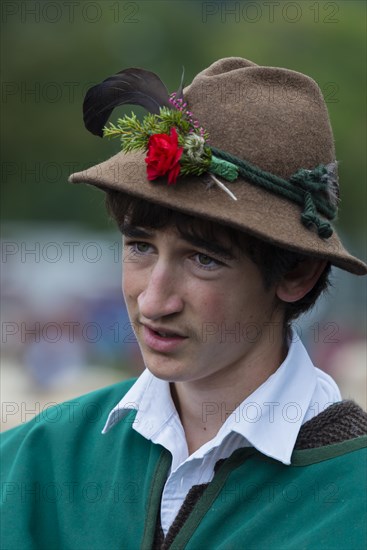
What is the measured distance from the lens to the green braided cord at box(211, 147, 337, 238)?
8.15ft

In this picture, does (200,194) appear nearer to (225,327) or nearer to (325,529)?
(225,327)

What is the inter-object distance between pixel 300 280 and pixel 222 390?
363mm

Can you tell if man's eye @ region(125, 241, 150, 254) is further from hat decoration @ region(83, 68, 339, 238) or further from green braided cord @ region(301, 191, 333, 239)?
green braided cord @ region(301, 191, 333, 239)

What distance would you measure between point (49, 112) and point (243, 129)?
13.4 m

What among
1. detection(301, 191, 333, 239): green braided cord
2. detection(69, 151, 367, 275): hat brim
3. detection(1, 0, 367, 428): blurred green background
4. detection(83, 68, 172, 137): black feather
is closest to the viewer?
detection(69, 151, 367, 275): hat brim

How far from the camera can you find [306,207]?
2527 millimetres

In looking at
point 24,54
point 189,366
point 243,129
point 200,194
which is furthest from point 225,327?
point 24,54

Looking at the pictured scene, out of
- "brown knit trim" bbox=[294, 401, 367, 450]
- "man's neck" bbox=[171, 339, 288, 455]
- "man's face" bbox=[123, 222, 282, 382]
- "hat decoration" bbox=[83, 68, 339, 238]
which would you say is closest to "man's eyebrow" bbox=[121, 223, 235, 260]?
"man's face" bbox=[123, 222, 282, 382]

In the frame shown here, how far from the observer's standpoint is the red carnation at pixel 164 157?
2.43 metres

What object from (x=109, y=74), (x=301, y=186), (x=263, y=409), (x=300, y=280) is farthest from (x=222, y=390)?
(x=109, y=74)

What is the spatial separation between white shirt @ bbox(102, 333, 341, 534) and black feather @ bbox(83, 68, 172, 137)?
2.50 ft

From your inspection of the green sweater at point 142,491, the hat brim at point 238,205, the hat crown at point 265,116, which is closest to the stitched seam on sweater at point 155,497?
the green sweater at point 142,491

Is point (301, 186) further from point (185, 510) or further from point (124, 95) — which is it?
point (185, 510)

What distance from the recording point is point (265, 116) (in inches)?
99.7
